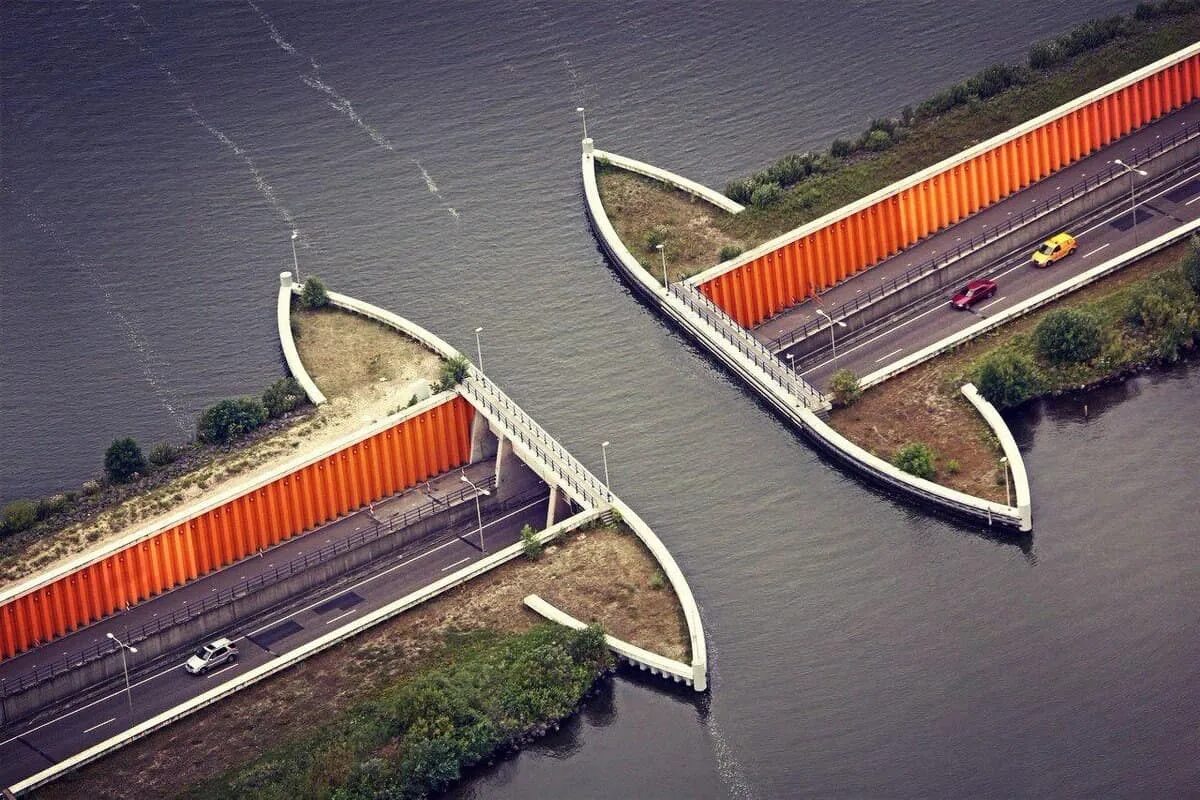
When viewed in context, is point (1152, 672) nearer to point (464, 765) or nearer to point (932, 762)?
point (932, 762)

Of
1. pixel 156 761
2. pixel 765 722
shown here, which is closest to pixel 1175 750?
pixel 765 722

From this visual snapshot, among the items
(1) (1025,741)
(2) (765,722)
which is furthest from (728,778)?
(1) (1025,741)

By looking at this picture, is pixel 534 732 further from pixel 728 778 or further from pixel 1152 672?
pixel 1152 672

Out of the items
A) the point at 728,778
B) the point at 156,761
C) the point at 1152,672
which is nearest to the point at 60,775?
the point at 156,761

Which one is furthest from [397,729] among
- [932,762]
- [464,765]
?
[932,762]

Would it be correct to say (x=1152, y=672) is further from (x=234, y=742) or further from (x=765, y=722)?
(x=234, y=742)

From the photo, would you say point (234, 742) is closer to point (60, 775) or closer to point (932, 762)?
point (60, 775)
